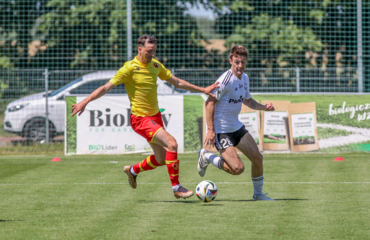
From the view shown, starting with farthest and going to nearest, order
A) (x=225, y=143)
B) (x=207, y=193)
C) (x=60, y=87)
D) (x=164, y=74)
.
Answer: (x=60, y=87)
(x=164, y=74)
(x=225, y=143)
(x=207, y=193)

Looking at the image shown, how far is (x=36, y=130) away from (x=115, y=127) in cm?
265

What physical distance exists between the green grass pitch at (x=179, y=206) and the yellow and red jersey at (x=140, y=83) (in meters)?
1.16

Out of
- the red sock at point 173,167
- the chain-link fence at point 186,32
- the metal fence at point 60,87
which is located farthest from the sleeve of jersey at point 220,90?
the chain-link fence at point 186,32

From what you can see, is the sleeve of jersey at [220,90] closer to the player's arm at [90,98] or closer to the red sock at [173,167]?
the red sock at [173,167]

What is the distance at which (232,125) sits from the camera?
7.42 metres

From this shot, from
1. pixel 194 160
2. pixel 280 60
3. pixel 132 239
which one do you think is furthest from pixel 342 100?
pixel 132 239

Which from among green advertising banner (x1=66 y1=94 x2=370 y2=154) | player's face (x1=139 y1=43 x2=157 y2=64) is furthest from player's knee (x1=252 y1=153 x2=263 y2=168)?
green advertising banner (x1=66 y1=94 x2=370 y2=154)

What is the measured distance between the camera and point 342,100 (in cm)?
1398

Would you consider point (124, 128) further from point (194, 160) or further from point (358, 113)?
point (358, 113)

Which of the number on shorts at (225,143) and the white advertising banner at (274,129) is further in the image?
the white advertising banner at (274,129)

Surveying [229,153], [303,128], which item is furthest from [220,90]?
[303,128]

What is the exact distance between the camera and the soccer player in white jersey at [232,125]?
7.24 metres

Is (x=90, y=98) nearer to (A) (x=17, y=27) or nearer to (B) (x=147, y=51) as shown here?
(B) (x=147, y=51)

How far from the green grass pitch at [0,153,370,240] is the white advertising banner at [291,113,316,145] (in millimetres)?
2245
